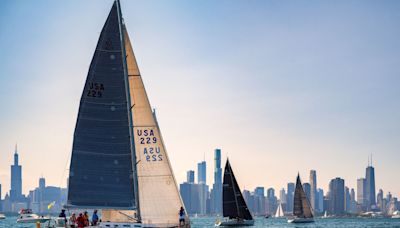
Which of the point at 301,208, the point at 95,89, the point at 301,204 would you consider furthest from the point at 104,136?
the point at 301,208

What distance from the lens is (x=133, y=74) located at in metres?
40.1

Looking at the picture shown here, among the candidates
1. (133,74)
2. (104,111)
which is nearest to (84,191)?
(104,111)

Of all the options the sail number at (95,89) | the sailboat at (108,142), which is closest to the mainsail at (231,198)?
the sailboat at (108,142)

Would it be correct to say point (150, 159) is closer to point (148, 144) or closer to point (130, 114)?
point (148, 144)

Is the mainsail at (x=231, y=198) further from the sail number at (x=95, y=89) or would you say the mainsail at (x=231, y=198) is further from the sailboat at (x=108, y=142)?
the sail number at (x=95, y=89)

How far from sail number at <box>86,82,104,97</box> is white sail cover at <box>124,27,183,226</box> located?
284 centimetres

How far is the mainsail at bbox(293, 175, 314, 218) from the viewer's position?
12019 cm

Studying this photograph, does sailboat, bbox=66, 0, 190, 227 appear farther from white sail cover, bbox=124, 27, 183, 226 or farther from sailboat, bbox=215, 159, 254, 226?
sailboat, bbox=215, 159, 254, 226

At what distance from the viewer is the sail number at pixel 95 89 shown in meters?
37.4

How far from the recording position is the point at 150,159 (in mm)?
40344

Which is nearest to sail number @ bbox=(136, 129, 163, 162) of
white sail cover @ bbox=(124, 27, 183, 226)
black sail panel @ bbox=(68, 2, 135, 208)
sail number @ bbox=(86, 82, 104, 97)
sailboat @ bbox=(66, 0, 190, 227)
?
white sail cover @ bbox=(124, 27, 183, 226)

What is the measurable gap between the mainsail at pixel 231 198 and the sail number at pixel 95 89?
49.5 metres

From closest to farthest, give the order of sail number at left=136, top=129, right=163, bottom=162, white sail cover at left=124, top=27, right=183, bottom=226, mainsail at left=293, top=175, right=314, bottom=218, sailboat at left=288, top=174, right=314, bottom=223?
white sail cover at left=124, top=27, right=183, bottom=226
sail number at left=136, top=129, right=163, bottom=162
mainsail at left=293, top=175, right=314, bottom=218
sailboat at left=288, top=174, right=314, bottom=223

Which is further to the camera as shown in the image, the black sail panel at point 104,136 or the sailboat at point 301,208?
the sailboat at point 301,208
